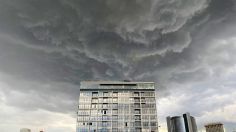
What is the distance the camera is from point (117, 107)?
165 meters

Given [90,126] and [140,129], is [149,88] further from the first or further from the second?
[90,126]

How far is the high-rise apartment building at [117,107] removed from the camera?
158 metres

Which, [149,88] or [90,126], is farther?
[149,88]

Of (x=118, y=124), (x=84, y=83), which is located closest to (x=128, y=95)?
(x=118, y=124)

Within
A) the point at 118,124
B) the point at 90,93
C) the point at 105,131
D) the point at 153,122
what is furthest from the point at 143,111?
the point at 90,93

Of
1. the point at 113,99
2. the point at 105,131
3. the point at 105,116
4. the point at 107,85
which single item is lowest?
the point at 105,131

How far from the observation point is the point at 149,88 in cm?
17012

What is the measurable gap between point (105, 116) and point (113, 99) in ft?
46.1

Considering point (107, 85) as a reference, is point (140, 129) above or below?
below

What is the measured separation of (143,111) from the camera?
16262 centimetres

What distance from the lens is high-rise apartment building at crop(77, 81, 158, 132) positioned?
158 metres

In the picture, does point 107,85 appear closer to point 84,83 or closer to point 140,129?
point 84,83

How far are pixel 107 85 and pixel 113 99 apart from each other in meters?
12.0


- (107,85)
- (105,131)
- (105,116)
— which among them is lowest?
(105,131)
